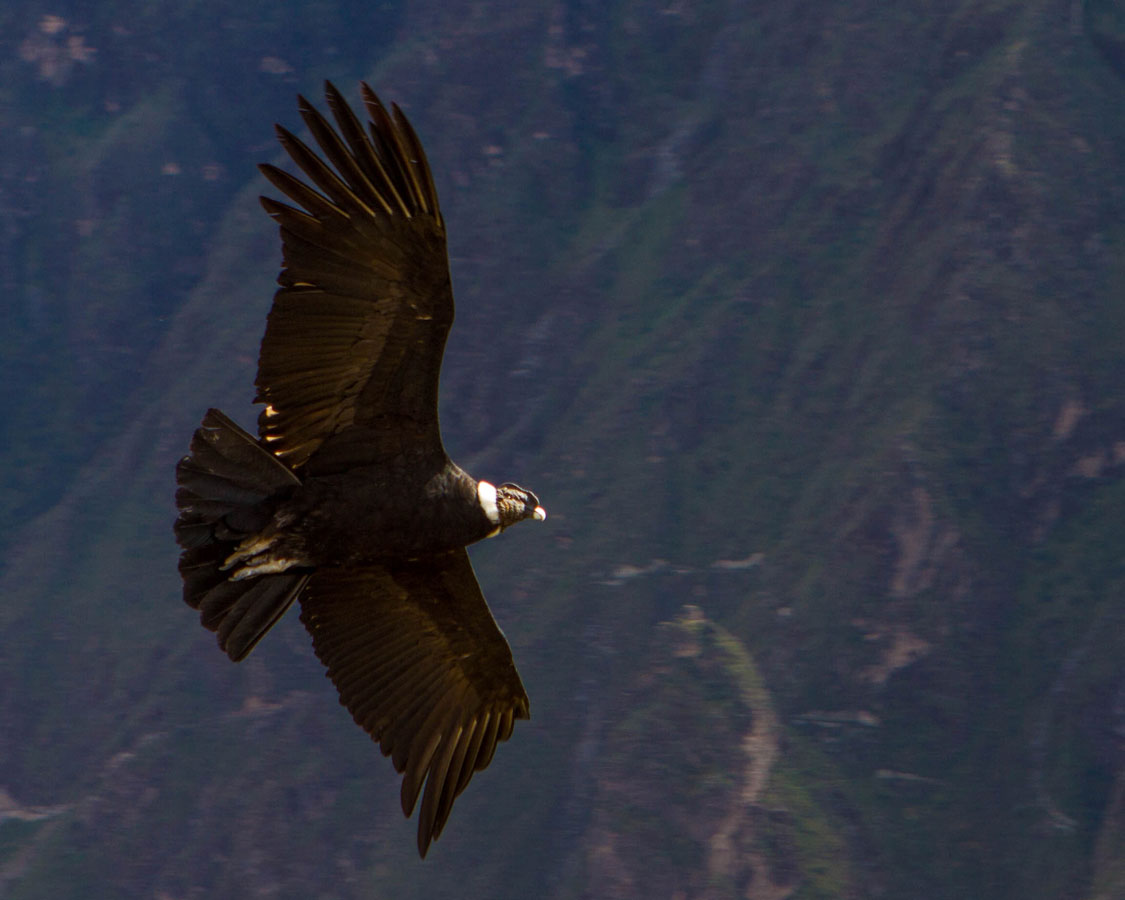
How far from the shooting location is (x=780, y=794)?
120 m

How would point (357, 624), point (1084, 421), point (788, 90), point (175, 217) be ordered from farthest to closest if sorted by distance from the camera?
1. point (175, 217)
2. point (788, 90)
3. point (1084, 421)
4. point (357, 624)

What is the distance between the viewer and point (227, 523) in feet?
49.9

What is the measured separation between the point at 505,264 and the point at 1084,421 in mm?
63910

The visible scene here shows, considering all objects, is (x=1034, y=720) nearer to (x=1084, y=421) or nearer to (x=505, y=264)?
(x=1084, y=421)

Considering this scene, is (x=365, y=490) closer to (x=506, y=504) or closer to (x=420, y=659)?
(x=506, y=504)

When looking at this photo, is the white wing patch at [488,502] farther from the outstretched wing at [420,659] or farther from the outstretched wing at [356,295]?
the outstretched wing at [356,295]

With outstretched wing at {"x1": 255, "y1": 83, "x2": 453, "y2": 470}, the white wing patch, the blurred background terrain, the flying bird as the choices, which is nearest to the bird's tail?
the flying bird

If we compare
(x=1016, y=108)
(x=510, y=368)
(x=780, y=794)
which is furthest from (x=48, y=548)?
(x=1016, y=108)

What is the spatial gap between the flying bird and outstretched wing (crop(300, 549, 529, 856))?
0.7 inches

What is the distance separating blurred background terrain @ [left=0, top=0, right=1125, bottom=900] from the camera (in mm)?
122938

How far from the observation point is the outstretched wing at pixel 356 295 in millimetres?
14242

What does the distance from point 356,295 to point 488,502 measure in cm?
300

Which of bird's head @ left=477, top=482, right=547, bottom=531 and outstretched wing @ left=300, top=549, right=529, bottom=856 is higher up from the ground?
bird's head @ left=477, top=482, right=547, bottom=531

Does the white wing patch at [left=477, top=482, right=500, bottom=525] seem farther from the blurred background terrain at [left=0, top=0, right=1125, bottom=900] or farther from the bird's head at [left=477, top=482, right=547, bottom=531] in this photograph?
the blurred background terrain at [left=0, top=0, right=1125, bottom=900]
